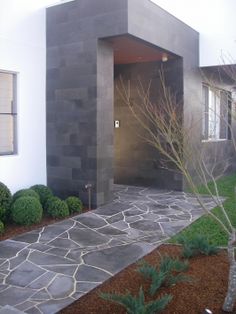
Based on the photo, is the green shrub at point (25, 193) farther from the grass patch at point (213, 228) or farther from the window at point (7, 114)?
the grass patch at point (213, 228)

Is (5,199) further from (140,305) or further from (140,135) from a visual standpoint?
(140,135)

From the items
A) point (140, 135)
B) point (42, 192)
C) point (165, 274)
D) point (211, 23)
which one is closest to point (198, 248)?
point (165, 274)

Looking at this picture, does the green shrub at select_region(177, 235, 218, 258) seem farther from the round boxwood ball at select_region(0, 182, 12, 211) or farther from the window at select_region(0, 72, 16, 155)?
the window at select_region(0, 72, 16, 155)

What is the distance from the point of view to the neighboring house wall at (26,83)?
261 inches

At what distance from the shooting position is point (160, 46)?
7.92 meters

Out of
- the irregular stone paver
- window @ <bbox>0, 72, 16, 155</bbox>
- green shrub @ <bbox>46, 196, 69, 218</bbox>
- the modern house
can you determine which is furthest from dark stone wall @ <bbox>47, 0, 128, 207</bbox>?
the irregular stone paver

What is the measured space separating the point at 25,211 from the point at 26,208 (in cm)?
5

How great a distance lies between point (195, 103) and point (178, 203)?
123 inches

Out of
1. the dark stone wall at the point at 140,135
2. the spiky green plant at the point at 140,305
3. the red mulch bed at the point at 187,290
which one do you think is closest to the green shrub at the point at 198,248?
the red mulch bed at the point at 187,290

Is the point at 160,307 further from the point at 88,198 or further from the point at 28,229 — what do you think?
the point at 88,198

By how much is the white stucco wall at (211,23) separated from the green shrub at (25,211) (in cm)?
611

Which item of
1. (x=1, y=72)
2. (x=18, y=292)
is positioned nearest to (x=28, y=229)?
(x=18, y=292)

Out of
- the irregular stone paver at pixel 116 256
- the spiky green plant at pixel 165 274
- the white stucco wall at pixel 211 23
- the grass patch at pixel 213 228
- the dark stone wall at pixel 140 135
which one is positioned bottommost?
the irregular stone paver at pixel 116 256

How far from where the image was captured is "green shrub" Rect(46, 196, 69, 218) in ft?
21.4
